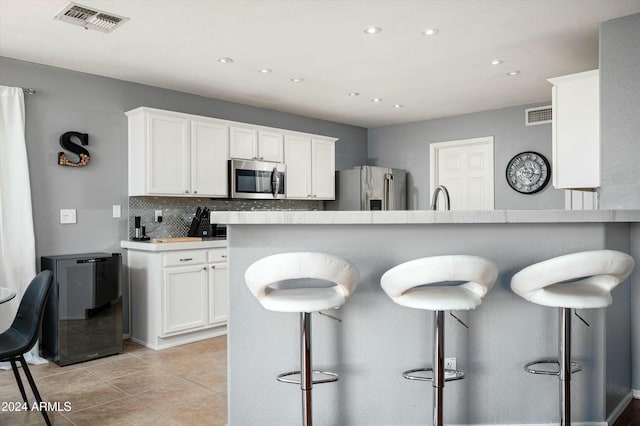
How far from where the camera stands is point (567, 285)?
90.5 inches

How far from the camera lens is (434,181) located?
6613 millimetres

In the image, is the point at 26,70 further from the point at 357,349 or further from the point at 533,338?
the point at 533,338

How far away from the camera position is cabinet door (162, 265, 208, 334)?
4207 millimetres

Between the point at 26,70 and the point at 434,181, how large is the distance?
485 cm

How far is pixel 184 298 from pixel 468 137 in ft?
13.5

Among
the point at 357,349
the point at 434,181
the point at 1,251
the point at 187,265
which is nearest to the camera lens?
the point at 357,349

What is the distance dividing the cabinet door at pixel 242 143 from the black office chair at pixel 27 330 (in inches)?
107

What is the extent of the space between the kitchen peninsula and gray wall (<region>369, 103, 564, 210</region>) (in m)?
3.44

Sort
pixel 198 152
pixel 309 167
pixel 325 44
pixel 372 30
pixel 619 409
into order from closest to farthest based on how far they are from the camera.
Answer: pixel 619 409 < pixel 372 30 < pixel 325 44 < pixel 198 152 < pixel 309 167

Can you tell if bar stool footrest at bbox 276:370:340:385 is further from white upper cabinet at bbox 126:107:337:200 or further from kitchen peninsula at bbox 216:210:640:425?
white upper cabinet at bbox 126:107:337:200

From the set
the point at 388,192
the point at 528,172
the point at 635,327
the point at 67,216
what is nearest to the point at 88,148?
the point at 67,216

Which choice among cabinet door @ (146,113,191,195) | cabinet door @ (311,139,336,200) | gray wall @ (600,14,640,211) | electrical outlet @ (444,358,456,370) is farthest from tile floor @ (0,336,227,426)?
gray wall @ (600,14,640,211)

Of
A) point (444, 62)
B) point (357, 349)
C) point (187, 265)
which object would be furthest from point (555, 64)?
point (187, 265)

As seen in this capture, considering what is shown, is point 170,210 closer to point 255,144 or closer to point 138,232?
point 138,232
